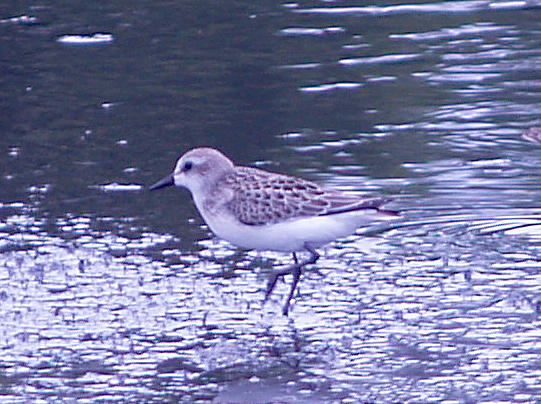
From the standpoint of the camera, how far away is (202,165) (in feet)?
29.5

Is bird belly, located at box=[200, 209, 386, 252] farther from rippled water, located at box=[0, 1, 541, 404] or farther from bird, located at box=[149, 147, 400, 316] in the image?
rippled water, located at box=[0, 1, 541, 404]

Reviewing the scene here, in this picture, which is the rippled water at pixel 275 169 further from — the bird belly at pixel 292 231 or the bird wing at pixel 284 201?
the bird wing at pixel 284 201

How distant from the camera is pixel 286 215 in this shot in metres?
8.59

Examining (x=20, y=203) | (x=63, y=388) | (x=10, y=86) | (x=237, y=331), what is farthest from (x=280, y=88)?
(x=63, y=388)

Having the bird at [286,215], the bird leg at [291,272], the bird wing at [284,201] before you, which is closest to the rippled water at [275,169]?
the bird leg at [291,272]

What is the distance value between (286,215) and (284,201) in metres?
0.10

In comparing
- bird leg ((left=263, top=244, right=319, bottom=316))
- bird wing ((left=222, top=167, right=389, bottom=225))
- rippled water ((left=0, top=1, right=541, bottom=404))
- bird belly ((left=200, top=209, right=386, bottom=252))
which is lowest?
rippled water ((left=0, top=1, right=541, bottom=404))

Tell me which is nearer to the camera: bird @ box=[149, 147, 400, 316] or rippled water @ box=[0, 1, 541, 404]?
rippled water @ box=[0, 1, 541, 404]

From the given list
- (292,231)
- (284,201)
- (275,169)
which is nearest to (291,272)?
(292,231)

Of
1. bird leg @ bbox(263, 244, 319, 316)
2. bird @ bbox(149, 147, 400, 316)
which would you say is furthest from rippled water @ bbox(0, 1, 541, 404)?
bird @ bbox(149, 147, 400, 316)

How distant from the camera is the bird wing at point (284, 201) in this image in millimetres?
8477

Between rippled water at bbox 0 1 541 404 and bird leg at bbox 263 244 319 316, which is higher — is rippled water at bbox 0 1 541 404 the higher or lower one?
the lower one

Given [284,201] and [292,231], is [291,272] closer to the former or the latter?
[292,231]

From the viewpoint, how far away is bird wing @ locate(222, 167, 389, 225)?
8.48 metres
